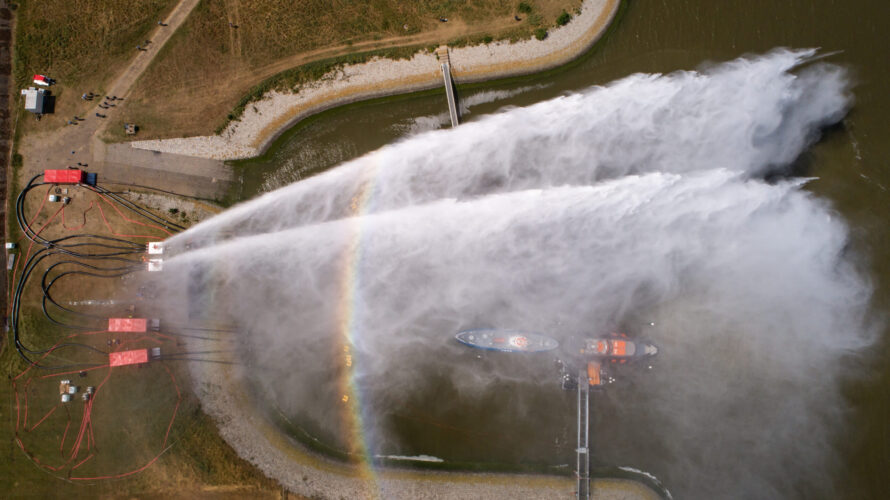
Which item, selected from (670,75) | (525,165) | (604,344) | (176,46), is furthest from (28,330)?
(670,75)

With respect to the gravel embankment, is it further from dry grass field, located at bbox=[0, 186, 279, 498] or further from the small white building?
dry grass field, located at bbox=[0, 186, 279, 498]

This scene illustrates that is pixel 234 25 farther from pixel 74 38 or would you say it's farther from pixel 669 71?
pixel 669 71

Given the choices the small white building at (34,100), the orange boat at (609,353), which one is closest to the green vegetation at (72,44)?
the small white building at (34,100)

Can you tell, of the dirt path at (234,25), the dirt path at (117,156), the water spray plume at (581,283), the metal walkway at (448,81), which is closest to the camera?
the water spray plume at (581,283)

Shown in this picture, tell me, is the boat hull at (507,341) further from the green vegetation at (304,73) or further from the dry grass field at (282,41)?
the dry grass field at (282,41)

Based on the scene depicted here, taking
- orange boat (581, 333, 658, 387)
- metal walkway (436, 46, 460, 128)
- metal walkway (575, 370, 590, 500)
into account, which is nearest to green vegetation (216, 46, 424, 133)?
metal walkway (436, 46, 460, 128)

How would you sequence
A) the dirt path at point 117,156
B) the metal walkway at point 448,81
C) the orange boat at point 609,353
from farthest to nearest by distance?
the metal walkway at point 448,81 → the dirt path at point 117,156 → the orange boat at point 609,353
